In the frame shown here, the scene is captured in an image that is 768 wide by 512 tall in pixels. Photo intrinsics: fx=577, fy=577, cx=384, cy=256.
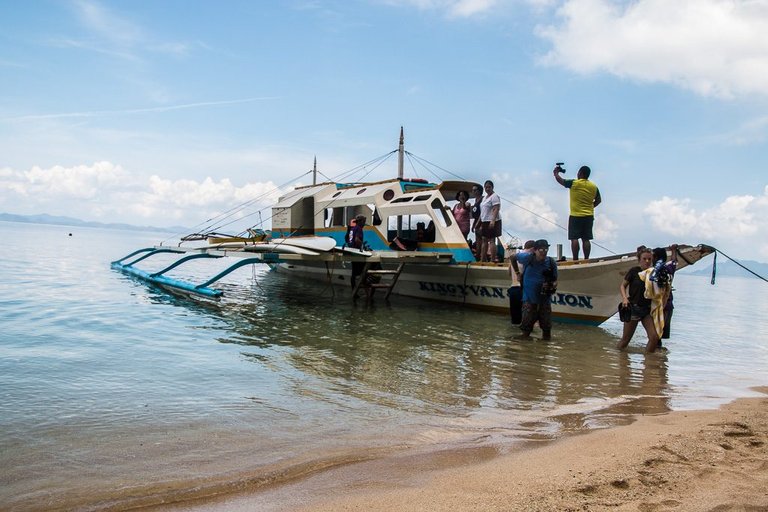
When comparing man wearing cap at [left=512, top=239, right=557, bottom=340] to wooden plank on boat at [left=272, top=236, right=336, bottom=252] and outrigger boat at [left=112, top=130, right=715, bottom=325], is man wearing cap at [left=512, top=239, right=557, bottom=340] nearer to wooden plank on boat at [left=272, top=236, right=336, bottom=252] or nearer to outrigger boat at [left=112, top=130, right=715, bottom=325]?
outrigger boat at [left=112, top=130, right=715, bottom=325]

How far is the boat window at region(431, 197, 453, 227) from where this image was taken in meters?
16.0

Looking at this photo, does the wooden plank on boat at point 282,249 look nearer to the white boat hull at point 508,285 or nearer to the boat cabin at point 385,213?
the boat cabin at point 385,213

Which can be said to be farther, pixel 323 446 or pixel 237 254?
pixel 237 254

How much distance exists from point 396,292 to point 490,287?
426 centimetres

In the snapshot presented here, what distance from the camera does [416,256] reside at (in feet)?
50.7

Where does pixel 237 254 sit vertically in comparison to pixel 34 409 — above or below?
above

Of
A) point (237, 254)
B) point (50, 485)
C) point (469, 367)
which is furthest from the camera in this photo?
point (237, 254)

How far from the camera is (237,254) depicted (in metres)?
16.3

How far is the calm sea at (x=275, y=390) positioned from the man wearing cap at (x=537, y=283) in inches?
21.3

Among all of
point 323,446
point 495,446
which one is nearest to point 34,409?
point 323,446

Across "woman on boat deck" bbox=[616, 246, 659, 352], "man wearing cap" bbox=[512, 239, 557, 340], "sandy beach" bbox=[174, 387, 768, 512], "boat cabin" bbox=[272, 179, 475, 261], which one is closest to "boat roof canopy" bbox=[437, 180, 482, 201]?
"boat cabin" bbox=[272, 179, 475, 261]

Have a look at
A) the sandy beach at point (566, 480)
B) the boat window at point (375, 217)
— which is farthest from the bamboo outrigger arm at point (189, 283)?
the sandy beach at point (566, 480)

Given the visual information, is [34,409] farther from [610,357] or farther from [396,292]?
[396,292]

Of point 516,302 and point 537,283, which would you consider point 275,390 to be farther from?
point 516,302
